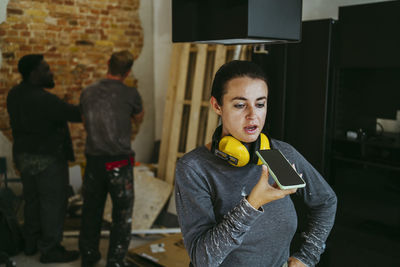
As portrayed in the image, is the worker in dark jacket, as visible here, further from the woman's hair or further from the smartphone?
the smartphone

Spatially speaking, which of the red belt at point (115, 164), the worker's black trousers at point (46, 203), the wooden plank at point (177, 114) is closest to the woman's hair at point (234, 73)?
the red belt at point (115, 164)

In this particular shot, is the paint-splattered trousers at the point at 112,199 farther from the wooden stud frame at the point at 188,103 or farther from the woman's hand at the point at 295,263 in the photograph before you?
the woman's hand at the point at 295,263

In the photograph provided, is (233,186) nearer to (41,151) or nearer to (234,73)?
(234,73)

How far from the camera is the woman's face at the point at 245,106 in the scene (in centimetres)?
133

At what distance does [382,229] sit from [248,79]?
2110 mm

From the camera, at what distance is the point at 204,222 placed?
49.0 inches

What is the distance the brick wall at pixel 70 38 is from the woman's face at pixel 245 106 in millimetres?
2978

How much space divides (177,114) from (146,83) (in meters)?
0.78

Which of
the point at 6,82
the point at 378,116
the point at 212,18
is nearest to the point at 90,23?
the point at 6,82

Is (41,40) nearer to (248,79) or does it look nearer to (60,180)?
(60,180)

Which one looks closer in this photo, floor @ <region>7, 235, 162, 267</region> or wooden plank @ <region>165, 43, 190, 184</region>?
floor @ <region>7, 235, 162, 267</region>

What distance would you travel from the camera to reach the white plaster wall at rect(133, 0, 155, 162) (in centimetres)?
491

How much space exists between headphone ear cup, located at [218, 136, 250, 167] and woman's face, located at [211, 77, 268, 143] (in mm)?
42

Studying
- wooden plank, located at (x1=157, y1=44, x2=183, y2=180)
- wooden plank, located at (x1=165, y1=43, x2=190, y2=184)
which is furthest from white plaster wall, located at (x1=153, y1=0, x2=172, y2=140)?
wooden plank, located at (x1=165, y1=43, x2=190, y2=184)
